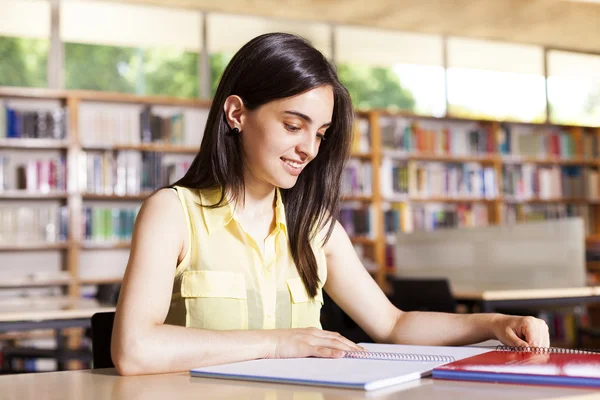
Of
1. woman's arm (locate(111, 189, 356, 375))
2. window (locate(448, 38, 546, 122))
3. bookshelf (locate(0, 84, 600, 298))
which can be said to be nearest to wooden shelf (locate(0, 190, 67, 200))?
bookshelf (locate(0, 84, 600, 298))

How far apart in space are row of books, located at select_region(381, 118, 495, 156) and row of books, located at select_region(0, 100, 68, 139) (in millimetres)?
2742

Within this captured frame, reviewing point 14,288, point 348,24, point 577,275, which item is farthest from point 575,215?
point 14,288

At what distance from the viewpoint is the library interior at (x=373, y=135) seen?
5.37 meters

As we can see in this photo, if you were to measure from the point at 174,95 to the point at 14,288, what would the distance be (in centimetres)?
207

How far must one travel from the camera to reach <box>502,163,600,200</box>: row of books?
24.0 ft

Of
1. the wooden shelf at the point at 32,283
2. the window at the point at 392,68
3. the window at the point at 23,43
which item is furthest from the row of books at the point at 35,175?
the window at the point at 392,68

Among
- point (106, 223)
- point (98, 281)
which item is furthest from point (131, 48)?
point (98, 281)

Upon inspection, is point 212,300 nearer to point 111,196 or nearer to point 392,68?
point 111,196

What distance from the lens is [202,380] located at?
103 centimetres

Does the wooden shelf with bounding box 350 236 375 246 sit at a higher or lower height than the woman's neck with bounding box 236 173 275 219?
lower

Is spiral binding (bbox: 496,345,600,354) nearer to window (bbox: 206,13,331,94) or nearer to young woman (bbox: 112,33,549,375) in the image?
young woman (bbox: 112,33,549,375)

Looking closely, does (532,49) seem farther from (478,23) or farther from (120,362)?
(120,362)

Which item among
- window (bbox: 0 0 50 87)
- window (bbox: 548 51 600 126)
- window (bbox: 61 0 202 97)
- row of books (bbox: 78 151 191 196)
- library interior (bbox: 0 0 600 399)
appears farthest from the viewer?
window (bbox: 548 51 600 126)

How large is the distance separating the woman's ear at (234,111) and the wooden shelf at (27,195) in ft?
14.8
